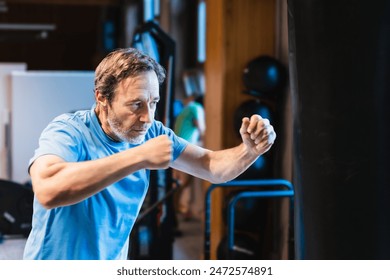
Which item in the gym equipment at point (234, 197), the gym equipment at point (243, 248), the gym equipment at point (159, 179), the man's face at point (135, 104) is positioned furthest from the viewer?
the gym equipment at point (243, 248)

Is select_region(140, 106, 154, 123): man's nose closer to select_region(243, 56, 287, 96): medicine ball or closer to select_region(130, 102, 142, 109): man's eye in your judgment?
select_region(130, 102, 142, 109): man's eye

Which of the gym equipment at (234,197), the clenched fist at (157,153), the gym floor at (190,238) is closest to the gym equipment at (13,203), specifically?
the gym floor at (190,238)

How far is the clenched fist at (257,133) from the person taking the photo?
162 centimetres

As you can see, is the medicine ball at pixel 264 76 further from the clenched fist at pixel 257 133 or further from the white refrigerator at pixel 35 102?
the clenched fist at pixel 257 133

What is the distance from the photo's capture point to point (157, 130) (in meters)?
1.77

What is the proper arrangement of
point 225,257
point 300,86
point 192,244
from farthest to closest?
point 192,244
point 225,257
point 300,86

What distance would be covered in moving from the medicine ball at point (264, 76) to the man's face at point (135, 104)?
96.4 inches

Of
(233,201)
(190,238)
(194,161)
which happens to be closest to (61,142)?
(194,161)

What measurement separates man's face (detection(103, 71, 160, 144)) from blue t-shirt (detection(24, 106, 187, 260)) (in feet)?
0.27

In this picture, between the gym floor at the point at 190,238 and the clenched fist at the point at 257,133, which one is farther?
the gym floor at the point at 190,238

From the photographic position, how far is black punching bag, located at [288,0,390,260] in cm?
169

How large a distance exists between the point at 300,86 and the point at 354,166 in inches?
10.6
